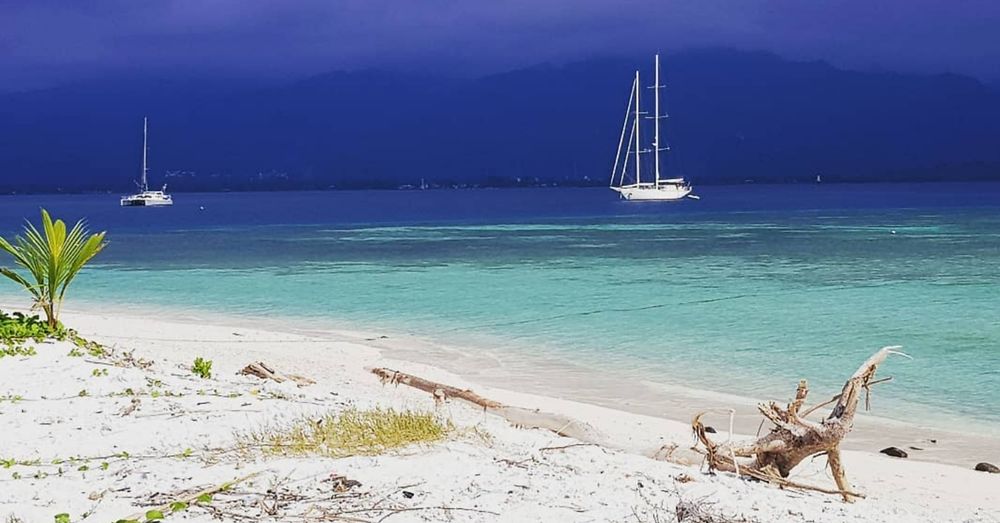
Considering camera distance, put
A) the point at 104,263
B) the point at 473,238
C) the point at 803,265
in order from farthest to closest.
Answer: the point at 473,238
the point at 104,263
the point at 803,265

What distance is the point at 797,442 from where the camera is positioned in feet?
24.0

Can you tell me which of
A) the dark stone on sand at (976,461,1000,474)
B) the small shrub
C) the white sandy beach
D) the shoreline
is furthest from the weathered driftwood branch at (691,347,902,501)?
the small shrub

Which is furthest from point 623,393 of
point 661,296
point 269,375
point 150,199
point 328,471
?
point 150,199

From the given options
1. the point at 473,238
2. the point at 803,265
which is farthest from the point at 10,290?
the point at 473,238

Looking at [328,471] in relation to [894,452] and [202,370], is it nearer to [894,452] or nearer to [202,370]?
A: [202,370]

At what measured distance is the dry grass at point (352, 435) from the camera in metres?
7.14

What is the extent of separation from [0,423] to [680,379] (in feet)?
31.2

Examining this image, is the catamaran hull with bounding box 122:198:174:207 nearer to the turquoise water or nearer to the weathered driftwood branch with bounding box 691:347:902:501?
the turquoise water

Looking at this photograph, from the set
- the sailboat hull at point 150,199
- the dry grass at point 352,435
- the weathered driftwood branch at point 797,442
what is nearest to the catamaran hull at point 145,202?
the sailboat hull at point 150,199

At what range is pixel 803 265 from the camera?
3634 centimetres

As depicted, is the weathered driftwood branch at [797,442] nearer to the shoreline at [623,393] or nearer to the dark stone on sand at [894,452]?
the shoreline at [623,393]

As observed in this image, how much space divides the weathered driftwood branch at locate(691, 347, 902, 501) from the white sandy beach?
23 cm

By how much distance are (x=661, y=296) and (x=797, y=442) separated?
1919 centimetres

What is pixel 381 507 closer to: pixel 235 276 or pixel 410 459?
pixel 410 459
